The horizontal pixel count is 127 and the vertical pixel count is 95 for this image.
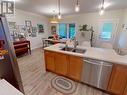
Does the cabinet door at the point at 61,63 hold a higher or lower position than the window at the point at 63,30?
lower

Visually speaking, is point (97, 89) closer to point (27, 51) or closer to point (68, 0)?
point (68, 0)

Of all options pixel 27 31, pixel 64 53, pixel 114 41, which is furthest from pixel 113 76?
pixel 27 31

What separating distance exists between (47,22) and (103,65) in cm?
628

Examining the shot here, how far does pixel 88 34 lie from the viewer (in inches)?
198

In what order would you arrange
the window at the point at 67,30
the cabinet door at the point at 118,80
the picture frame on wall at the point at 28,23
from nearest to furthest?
1. the cabinet door at the point at 118,80
2. the picture frame on wall at the point at 28,23
3. the window at the point at 67,30

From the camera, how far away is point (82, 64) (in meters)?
2.10

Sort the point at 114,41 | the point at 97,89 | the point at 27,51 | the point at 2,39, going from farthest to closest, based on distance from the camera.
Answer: the point at 114,41 < the point at 27,51 < the point at 97,89 < the point at 2,39

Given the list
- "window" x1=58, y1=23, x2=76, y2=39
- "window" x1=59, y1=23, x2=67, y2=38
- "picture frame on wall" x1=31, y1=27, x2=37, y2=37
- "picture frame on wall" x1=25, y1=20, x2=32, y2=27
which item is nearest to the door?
"window" x1=58, y1=23, x2=76, y2=39

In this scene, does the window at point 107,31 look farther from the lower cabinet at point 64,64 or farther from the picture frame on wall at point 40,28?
the picture frame on wall at point 40,28

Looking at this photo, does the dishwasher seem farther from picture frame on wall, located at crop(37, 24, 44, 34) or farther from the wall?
picture frame on wall, located at crop(37, 24, 44, 34)

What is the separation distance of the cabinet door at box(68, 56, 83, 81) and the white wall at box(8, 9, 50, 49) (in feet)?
13.0

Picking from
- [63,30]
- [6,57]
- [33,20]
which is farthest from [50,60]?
[63,30]

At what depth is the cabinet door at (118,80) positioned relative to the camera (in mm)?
1691

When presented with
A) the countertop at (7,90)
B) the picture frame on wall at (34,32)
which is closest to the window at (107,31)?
the picture frame on wall at (34,32)
